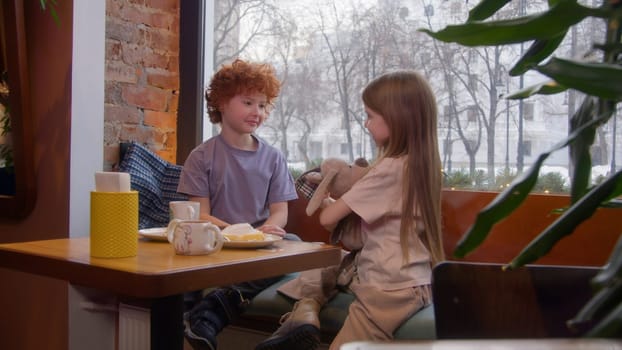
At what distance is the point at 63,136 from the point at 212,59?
0.96 m

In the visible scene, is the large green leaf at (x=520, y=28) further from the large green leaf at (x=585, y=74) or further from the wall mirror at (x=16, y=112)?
the wall mirror at (x=16, y=112)

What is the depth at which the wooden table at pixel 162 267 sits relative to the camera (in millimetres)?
1397

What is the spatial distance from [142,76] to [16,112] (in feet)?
2.12

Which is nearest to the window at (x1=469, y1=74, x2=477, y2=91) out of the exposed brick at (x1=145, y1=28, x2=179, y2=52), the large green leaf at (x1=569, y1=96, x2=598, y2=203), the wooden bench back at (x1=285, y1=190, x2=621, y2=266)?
the wooden bench back at (x1=285, y1=190, x2=621, y2=266)

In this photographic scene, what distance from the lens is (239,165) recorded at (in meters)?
2.76

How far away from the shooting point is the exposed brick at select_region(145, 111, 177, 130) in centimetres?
334

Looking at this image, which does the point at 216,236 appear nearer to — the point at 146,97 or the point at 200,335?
the point at 200,335

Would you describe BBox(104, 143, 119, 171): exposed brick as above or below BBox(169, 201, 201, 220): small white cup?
above

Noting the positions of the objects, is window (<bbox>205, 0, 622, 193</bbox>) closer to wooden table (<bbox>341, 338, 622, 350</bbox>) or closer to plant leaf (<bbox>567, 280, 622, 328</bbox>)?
plant leaf (<bbox>567, 280, 622, 328</bbox>)

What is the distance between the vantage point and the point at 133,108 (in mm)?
Answer: 3242

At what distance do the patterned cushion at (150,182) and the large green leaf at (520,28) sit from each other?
242cm

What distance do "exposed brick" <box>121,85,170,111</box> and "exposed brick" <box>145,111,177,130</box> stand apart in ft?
0.09

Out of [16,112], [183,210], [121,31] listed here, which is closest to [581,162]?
[183,210]

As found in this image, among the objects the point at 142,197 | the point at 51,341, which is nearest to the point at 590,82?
the point at 142,197
